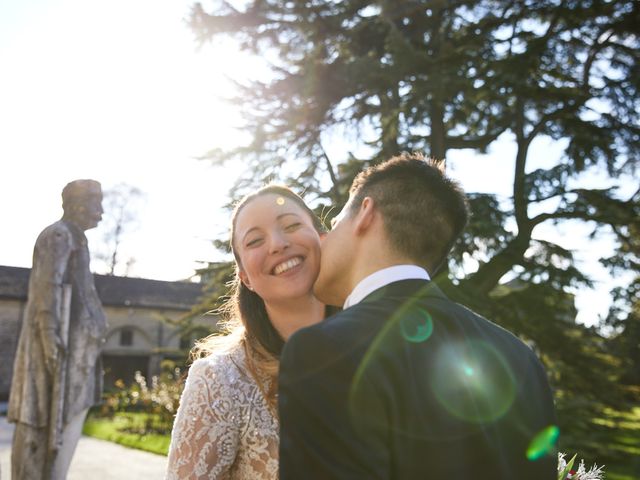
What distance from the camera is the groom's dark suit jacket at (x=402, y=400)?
1.21m

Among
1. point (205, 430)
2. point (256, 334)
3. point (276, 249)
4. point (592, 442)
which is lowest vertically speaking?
point (592, 442)

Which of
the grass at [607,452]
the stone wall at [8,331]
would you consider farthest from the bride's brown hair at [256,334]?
the stone wall at [8,331]

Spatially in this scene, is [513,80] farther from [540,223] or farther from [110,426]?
[110,426]

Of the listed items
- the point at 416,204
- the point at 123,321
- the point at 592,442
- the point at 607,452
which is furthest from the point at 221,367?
the point at 123,321

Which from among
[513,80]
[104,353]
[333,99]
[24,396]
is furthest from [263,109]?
[104,353]

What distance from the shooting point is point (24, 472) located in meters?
4.83

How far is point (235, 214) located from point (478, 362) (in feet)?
5.76

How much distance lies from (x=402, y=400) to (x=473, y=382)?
0.70ft

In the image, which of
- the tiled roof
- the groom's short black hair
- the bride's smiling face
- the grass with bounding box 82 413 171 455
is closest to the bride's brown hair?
the bride's smiling face

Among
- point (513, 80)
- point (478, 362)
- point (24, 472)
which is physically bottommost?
point (24, 472)

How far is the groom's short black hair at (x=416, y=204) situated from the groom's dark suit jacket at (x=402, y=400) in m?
0.20

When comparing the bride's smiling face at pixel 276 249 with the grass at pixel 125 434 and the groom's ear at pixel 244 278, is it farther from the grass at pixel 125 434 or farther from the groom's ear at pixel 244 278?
the grass at pixel 125 434

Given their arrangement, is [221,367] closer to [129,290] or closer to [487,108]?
[487,108]

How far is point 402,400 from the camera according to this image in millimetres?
1311
